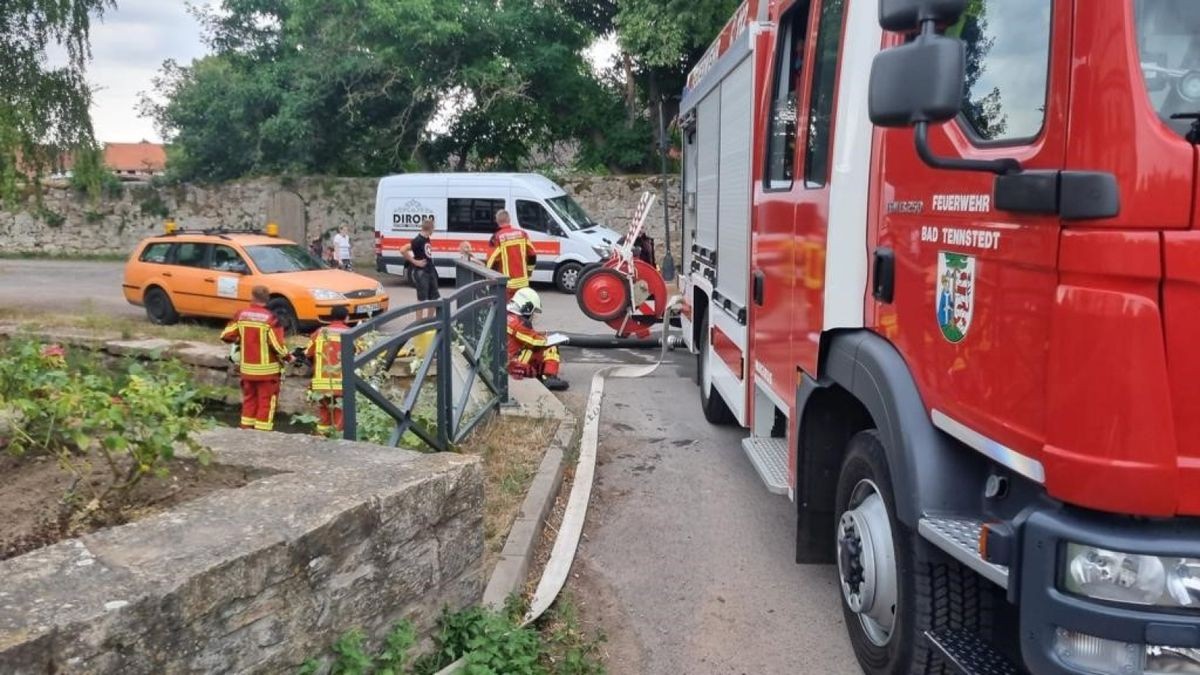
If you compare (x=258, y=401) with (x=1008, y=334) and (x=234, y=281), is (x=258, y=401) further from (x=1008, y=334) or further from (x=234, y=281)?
(x=1008, y=334)

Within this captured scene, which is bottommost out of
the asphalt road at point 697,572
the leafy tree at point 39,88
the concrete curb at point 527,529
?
the asphalt road at point 697,572

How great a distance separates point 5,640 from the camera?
2271mm

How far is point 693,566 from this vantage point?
203 inches

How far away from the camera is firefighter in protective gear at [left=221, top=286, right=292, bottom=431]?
888cm

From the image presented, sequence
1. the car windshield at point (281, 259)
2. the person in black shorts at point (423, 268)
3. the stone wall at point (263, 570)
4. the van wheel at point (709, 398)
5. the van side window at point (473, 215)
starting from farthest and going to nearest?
the van side window at point (473, 215)
the person in black shorts at point (423, 268)
the car windshield at point (281, 259)
the van wheel at point (709, 398)
the stone wall at point (263, 570)

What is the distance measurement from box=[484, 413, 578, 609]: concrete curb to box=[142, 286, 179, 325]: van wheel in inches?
400

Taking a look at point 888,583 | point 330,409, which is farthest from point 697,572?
point 330,409

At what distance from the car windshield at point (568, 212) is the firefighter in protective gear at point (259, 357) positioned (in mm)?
11075

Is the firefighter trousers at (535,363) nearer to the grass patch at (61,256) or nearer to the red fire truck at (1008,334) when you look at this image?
the red fire truck at (1008,334)

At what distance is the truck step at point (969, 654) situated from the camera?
2.85 meters

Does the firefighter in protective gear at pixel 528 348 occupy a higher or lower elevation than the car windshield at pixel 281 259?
lower

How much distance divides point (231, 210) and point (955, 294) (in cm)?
2708

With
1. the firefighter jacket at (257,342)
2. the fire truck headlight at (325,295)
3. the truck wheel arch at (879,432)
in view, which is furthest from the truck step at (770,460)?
the fire truck headlight at (325,295)

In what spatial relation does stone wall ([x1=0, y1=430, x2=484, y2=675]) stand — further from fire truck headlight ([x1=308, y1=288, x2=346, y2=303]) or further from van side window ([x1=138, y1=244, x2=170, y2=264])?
van side window ([x1=138, y1=244, x2=170, y2=264])
